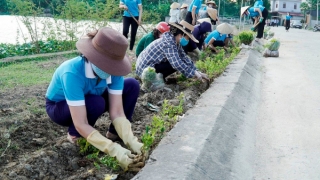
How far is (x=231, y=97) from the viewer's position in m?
4.20

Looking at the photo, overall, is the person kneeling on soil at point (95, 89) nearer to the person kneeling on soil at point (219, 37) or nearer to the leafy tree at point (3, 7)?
the person kneeling on soil at point (219, 37)

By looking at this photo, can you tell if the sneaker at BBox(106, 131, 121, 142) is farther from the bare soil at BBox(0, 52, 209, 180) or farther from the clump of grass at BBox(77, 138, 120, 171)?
the clump of grass at BBox(77, 138, 120, 171)

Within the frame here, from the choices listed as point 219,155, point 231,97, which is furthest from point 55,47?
point 219,155

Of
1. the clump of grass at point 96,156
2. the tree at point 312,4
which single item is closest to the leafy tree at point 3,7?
the clump of grass at point 96,156

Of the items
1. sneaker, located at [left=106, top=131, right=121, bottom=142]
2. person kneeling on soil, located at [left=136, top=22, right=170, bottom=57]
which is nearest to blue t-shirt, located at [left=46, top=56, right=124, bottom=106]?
sneaker, located at [left=106, top=131, right=121, bottom=142]

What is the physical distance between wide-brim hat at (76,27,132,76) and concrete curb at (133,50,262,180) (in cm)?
64

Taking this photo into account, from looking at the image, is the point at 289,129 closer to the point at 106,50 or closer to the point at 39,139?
the point at 106,50

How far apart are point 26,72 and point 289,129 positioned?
3729 mm

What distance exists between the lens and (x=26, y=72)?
5398 mm

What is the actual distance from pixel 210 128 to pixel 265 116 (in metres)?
1.30

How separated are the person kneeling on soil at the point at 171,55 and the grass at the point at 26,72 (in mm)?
1331

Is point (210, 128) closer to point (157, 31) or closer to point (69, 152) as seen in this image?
point (69, 152)

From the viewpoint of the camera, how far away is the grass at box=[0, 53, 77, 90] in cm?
458

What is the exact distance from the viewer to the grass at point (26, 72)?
458 centimetres
